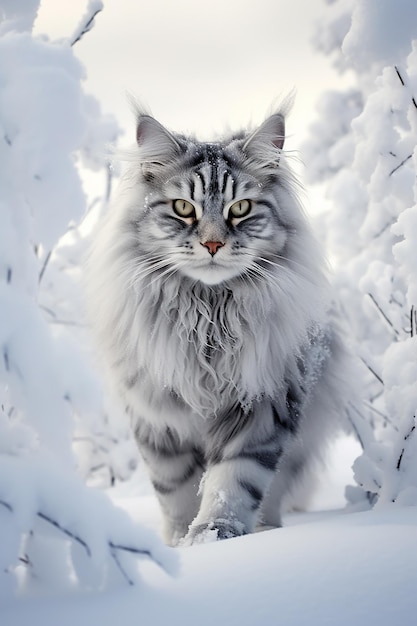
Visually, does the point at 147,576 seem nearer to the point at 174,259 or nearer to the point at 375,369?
the point at 174,259

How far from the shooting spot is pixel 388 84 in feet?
6.37

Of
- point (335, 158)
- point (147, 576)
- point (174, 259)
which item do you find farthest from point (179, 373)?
point (335, 158)

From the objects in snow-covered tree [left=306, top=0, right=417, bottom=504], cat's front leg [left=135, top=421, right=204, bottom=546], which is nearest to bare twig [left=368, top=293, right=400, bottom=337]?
snow-covered tree [left=306, top=0, right=417, bottom=504]

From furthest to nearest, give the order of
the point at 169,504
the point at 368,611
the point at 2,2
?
the point at 169,504 < the point at 2,2 < the point at 368,611

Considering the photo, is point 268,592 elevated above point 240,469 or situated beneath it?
situated beneath

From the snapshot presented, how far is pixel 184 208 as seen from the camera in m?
2.06

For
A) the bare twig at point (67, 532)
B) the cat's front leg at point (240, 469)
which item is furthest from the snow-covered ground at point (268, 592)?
the cat's front leg at point (240, 469)

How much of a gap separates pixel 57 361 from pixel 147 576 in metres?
0.47

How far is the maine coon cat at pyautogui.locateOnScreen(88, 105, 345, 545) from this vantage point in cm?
202

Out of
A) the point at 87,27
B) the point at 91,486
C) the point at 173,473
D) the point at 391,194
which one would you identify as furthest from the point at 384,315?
the point at 91,486

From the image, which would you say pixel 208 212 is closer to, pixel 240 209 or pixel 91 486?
pixel 240 209

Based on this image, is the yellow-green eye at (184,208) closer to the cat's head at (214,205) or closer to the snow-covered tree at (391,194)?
the cat's head at (214,205)

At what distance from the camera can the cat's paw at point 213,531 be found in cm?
173

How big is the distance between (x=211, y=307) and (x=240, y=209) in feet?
1.16
